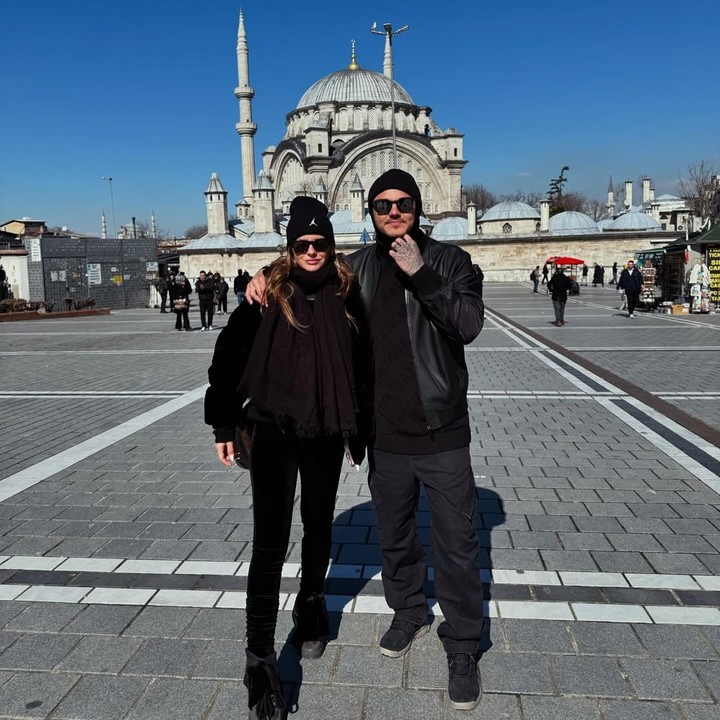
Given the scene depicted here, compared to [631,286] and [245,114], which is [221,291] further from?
[245,114]

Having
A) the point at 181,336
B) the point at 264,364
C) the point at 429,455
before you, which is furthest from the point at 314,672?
the point at 181,336

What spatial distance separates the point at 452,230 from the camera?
5681 centimetres

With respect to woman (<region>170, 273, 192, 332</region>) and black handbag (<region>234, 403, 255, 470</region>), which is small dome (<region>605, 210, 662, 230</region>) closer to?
woman (<region>170, 273, 192, 332</region>)

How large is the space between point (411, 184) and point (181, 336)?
15701 millimetres

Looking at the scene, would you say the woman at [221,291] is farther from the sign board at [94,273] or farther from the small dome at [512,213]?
the small dome at [512,213]

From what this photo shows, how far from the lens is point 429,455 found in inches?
106

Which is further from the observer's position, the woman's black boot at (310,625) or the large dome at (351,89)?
the large dome at (351,89)

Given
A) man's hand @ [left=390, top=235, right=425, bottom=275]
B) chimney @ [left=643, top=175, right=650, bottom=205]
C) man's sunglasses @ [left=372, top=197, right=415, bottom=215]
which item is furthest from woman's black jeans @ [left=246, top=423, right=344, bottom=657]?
chimney @ [left=643, top=175, right=650, bottom=205]

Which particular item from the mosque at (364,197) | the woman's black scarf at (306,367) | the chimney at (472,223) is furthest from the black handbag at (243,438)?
the chimney at (472,223)

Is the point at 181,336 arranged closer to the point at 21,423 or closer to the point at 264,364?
the point at 21,423

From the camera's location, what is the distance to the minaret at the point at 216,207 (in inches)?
2261

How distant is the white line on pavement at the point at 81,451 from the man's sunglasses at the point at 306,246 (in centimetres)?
360

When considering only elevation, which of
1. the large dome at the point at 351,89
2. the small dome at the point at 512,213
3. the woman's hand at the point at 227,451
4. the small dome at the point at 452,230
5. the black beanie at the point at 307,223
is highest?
the large dome at the point at 351,89

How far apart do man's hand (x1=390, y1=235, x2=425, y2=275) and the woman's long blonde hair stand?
206mm
